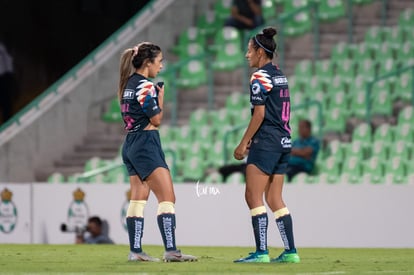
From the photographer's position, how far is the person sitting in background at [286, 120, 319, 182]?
1683 centimetres

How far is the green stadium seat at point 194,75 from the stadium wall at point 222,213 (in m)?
4.55

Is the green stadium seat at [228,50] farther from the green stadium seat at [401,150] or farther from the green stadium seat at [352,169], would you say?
the green stadium seat at [401,150]

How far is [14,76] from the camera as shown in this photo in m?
22.0

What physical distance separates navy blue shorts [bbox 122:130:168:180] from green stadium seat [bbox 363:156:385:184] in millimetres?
6106

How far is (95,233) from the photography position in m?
16.3

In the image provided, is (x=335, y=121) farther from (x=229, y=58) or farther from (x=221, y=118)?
(x=229, y=58)

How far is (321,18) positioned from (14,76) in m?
5.23

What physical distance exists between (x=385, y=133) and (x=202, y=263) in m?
6.94

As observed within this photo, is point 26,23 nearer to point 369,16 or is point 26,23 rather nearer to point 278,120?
point 369,16

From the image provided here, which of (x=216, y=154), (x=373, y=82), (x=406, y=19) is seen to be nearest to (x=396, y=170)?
(x=373, y=82)

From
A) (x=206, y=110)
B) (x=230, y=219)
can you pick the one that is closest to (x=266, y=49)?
(x=230, y=219)

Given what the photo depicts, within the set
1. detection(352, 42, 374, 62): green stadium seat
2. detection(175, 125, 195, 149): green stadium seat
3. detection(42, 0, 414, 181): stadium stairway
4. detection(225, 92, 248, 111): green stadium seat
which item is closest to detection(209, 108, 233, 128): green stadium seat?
detection(225, 92, 248, 111): green stadium seat

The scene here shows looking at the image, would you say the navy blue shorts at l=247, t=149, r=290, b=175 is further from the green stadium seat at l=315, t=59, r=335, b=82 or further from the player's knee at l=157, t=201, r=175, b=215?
the green stadium seat at l=315, t=59, r=335, b=82

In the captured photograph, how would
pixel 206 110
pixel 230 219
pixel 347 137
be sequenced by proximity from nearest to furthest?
pixel 230 219 → pixel 347 137 → pixel 206 110
